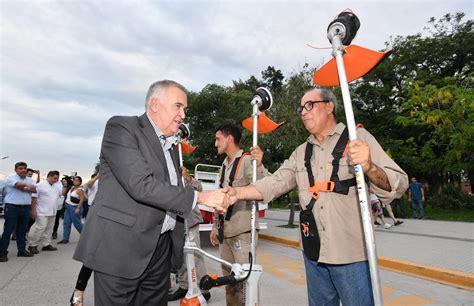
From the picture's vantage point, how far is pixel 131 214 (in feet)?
6.94

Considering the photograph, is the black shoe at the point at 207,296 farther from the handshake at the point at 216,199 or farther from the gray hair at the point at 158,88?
the gray hair at the point at 158,88

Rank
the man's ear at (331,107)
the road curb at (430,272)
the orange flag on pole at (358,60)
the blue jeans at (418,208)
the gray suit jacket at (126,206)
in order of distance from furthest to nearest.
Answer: the blue jeans at (418,208), the road curb at (430,272), the man's ear at (331,107), the orange flag on pole at (358,60), the gray suit jacket at (126,206)

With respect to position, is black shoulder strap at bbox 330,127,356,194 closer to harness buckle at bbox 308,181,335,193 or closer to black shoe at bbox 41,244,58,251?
harness buckle at bbox 308,181,335,193

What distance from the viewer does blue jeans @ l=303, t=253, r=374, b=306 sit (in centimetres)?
236

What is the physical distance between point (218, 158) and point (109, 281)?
2951cm

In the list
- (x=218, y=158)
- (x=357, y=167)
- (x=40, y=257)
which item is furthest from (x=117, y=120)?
(x=218, y=158)

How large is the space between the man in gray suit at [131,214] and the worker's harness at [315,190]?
0.82m

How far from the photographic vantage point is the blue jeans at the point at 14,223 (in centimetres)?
757

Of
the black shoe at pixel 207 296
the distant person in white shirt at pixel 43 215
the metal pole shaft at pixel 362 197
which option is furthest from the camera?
the distant person in white shirt at pixel 43 215

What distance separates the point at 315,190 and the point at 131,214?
1.28 meters

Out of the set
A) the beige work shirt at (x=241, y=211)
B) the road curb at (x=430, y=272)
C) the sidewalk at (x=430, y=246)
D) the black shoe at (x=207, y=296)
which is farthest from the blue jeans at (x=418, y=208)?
the beige work shirt at (x=241, y=211)

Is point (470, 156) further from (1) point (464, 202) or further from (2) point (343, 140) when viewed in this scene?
(2) point (343, 140)

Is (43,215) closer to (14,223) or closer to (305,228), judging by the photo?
(14,223)

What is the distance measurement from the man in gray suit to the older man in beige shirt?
2.36 feet
